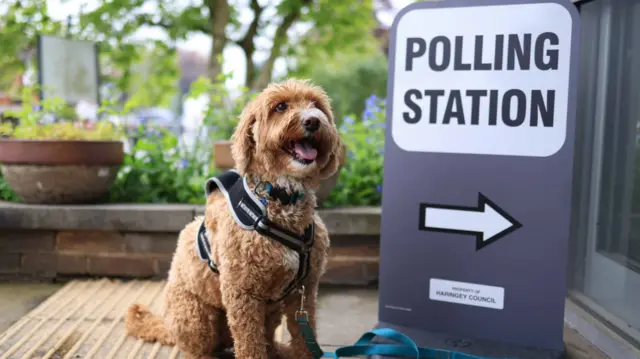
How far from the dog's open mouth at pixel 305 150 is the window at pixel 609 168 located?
1712mm

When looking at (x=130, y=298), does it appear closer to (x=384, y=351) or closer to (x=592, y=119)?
(x=384, y=351)

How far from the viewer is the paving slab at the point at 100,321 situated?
2.58 m

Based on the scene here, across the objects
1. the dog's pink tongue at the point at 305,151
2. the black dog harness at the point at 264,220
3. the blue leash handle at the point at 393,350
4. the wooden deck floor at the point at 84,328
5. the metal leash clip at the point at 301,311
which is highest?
the dog's pink tongue at the point at 305,151

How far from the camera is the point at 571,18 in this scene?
220cm

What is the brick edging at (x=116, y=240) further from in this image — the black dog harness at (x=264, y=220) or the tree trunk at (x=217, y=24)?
the tree trunk at (x=217, y=24)

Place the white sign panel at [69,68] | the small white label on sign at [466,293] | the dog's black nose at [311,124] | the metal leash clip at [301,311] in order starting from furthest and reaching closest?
the white sign panel at [69,68], the small white label on sign at [466,293], the metal leash clip at [301,311], the dog's black nose at [311,124]

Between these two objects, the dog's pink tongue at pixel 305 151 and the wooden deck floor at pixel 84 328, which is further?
the wooden deck floor at pixel 84 328

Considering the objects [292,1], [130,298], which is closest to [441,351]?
[130,298]

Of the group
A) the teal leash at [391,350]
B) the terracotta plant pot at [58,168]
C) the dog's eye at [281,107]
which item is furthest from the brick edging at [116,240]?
the dog's eye at [281,107]

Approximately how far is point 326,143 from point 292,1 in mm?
A: 6127

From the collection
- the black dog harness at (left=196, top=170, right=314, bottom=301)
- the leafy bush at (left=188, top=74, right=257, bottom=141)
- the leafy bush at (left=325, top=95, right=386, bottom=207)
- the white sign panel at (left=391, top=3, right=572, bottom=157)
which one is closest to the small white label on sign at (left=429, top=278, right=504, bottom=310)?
the white sign panel at (left=391, top=3, right=572, bottom=157)

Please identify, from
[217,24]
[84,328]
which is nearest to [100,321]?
[84,328]

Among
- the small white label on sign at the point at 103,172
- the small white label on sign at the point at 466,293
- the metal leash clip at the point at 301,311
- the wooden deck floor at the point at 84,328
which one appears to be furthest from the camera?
the small white label on sign at the point at 103,172

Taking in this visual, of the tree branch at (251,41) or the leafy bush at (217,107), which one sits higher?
the tree branch at (251,41)
